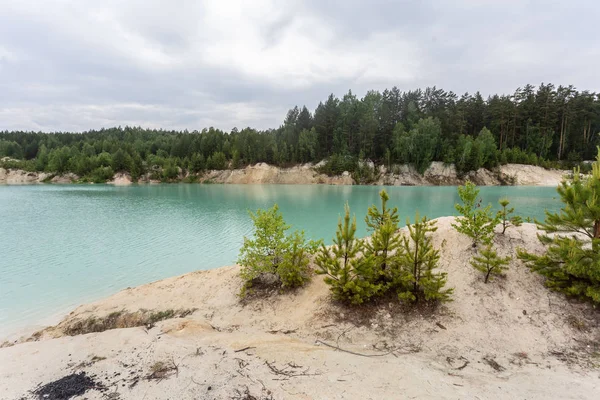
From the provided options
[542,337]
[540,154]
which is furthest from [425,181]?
[542,337]

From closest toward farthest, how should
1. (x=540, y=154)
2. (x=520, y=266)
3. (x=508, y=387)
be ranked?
(x=508, y=387), (x=520, y=266), (x=540, y=154)

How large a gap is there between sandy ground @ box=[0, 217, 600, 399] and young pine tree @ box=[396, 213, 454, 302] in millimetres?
474

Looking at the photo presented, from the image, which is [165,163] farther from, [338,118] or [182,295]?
[182,295]

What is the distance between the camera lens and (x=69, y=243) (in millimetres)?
17828

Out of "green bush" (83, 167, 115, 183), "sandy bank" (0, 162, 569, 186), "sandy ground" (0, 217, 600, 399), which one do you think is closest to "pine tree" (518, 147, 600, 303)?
"sandy ground" (0, 217, 600, 399)

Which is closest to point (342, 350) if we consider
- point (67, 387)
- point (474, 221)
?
point (67, 387)

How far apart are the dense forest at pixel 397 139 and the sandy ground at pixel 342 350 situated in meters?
71.5

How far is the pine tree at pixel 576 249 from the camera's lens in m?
6.74

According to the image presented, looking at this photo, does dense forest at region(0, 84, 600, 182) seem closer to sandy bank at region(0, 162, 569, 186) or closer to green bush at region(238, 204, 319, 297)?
sandy bank at region(0, 162, 569, 186)

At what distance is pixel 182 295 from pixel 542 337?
9.83 meters

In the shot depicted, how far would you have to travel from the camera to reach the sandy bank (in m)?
65.5

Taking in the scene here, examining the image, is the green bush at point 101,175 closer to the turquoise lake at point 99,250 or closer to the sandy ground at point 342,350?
the turquoise lake at point 99,250

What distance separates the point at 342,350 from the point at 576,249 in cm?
625

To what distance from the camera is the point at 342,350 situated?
19.7ft
